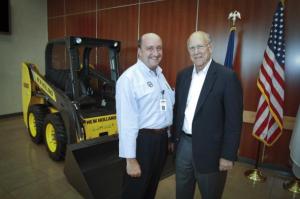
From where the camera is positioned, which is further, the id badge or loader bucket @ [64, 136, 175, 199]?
loader bucket @ [64, 136, 175, 199]

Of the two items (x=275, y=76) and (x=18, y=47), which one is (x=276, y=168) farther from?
(x=18, y=47)

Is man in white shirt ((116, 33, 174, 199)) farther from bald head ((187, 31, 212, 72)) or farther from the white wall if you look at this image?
the white wall

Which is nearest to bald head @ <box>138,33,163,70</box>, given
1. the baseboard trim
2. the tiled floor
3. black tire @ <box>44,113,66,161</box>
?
the tiled floor

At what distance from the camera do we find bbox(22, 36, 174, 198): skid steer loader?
2.52 meters

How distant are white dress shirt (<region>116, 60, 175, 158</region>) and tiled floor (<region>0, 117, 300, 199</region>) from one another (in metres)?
1.35

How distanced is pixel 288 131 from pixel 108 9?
4268 mm

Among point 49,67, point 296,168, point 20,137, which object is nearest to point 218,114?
point 296,168

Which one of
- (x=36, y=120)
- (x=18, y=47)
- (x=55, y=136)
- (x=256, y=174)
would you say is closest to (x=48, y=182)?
(x=55, y=136)

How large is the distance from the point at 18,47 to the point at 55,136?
12.6ft

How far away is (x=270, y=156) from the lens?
11.2 ft

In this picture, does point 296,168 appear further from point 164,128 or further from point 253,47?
point 164,128

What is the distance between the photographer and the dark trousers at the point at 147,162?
164 cm

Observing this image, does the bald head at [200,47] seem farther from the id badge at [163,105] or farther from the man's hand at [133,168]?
the man's hand at [133,168]

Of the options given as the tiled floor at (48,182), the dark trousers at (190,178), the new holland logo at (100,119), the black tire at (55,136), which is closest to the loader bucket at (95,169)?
the tiled floor at (48,182)
